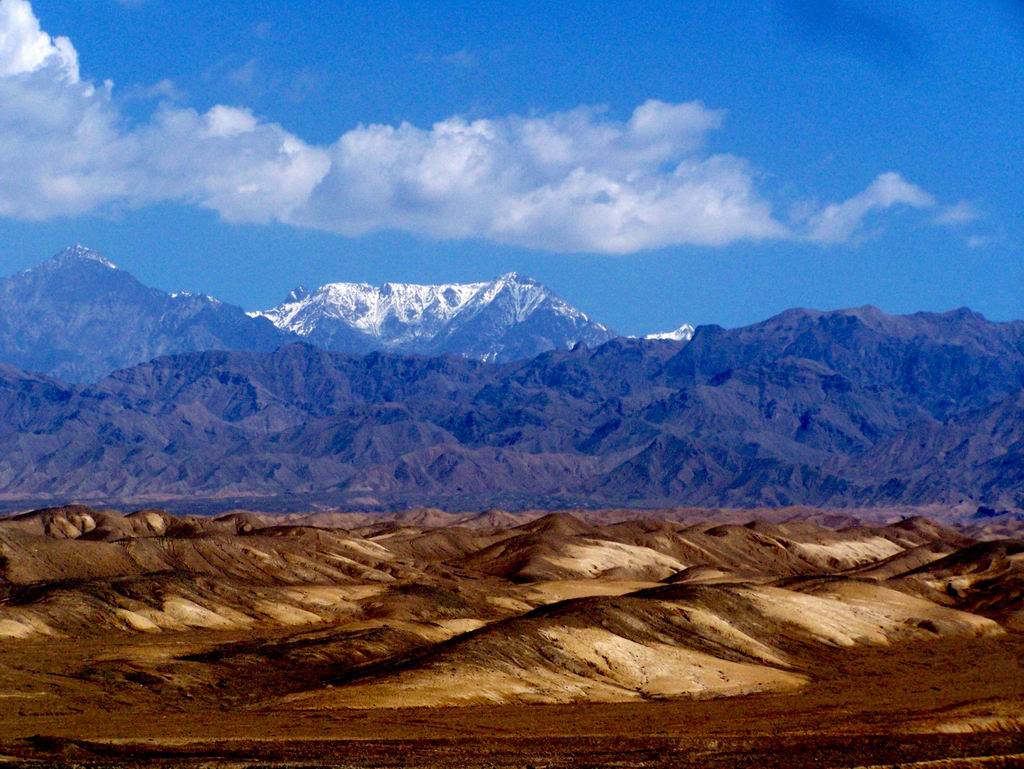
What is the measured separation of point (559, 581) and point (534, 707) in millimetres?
77583

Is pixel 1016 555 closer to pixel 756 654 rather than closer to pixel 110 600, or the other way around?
pixel 756 654

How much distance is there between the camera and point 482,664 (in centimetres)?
8569

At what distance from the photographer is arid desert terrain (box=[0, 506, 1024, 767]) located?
204 ft

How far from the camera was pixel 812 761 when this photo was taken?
2245 inches

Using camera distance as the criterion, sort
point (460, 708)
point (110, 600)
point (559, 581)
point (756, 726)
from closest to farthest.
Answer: point (756, 726), point (460, 708), point (110, 600), point (559, 581)

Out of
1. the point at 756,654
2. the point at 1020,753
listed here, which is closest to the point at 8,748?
the point at 1020,753

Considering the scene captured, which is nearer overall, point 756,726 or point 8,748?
point 8,748

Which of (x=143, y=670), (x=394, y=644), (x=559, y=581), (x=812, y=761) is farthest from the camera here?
(x=559, y=581)

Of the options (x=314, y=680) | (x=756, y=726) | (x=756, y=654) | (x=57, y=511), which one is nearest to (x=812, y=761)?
(x=756, y=726)

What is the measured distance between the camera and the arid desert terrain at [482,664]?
204 feet

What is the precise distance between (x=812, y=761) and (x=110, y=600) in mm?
72506

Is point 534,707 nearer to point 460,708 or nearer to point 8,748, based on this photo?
point 460,708

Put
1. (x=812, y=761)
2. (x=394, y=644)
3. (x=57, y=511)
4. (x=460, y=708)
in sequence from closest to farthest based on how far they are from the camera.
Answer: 1. (x=812, y=761)
2. (x=460, y=708)
3. (x=394, y=644)
4. (x=57, y=511)

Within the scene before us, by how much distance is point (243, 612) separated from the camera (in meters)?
126
